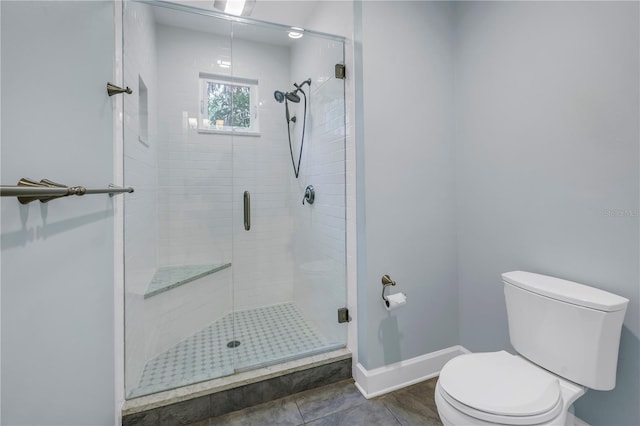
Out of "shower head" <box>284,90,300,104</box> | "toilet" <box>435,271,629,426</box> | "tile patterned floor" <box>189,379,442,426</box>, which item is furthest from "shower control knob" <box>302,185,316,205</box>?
"toilet" <box>435,271,629,426</box>

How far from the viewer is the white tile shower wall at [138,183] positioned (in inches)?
59.6

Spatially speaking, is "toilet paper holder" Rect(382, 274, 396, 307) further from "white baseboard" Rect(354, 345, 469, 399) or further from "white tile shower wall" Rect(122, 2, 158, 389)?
"white tile shower wall" Rect(122, 2, 158, 389)

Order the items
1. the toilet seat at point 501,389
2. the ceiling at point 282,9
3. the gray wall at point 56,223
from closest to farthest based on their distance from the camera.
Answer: the gray wall at point 56,223 < the toilet seat at point 501,389 < the ceiling at point 282,9

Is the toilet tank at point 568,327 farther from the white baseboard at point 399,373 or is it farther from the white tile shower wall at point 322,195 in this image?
the white tile shower wall at point 322,195

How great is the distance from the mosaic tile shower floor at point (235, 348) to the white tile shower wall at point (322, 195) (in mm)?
164

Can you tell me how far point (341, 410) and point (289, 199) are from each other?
4.89ft

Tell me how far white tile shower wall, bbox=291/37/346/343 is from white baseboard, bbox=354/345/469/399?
0.94 feet

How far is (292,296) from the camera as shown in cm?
247

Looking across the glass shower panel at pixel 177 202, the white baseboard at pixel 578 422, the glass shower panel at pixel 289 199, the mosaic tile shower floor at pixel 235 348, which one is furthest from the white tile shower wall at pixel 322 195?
the white baseboard at pixel 578 422

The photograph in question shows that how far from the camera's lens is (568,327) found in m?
1.18

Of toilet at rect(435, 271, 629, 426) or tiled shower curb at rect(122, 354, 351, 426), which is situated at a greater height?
toilet at rect(435, 271, 629, 426)

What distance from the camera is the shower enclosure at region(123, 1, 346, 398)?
1861mm

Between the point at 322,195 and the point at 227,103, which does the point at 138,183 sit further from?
the point at 322,195

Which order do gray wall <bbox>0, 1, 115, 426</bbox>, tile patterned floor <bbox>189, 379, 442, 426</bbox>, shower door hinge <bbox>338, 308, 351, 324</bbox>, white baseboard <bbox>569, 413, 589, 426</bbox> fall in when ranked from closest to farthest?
gray wall <bbox>0, 1, 115, 426</bbox>
white baseboard <bbox>569, 413, 589, 426</bbox>
tile patterned floor <bbox>189, 379, 442, 426</bbox>
shower door hinge <bbox>338, 308, 351, 324</bbox>
